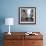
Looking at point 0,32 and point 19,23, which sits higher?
point 19,23

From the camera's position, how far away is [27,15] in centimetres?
473

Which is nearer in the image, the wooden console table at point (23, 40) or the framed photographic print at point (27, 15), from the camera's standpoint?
the wooden console table at point (23, 40)

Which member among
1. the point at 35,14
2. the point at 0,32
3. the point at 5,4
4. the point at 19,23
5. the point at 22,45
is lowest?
the point at 22,45

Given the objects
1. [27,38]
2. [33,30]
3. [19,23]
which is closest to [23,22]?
[19,23]

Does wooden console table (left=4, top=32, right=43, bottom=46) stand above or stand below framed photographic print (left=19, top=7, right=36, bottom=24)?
below

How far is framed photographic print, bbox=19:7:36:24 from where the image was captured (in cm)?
470

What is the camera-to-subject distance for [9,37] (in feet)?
13.7

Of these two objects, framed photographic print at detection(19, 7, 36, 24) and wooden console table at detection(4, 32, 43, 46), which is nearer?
wooden console table at detection(4, 32, 43, 46)

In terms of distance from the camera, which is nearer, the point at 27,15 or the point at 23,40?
the point at 23,40

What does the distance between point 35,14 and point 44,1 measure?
0.54 meters

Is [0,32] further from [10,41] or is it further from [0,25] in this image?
[10,41]

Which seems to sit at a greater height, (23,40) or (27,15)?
(27,15)

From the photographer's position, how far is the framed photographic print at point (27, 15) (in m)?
4.70

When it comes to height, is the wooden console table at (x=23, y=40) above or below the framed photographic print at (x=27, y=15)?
below
